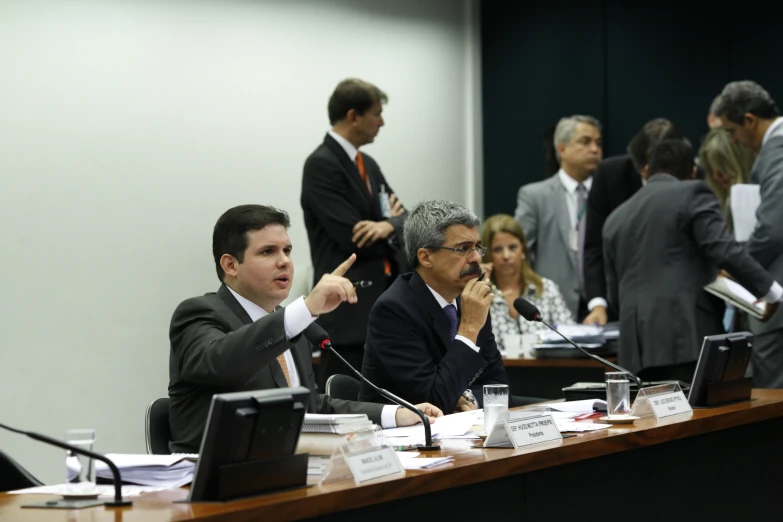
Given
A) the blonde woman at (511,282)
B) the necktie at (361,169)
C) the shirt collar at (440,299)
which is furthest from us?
the blonde woman at (511,282)

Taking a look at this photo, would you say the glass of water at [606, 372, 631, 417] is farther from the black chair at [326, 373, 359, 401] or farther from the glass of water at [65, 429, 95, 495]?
the glass of water at [65, 429, 95, 495]

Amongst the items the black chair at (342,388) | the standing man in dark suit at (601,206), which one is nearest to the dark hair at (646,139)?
the standing man in dark suit at (601,206)

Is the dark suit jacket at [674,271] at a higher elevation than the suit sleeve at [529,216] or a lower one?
lower

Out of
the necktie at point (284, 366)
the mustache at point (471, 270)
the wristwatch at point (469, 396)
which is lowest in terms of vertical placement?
the wristwatch at point (469, 396)

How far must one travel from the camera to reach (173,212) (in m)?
5.70

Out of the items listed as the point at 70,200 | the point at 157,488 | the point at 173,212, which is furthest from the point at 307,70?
the point at 157,488

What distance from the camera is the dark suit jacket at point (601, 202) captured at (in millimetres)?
5695

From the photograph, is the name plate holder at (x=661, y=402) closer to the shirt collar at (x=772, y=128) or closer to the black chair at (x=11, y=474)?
the black chair at (x=11, y=474)

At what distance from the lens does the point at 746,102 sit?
4.80m

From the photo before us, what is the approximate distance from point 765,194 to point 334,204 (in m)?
1.87

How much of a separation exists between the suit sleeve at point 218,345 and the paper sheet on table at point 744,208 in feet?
10.3

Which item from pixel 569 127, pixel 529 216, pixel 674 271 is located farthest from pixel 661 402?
pixel 569 127

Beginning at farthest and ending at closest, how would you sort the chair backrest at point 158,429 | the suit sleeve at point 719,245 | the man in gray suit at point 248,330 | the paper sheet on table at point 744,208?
the paper sheet on table at point 744,208, the suit sleeve at point 719,245, the chair backrest at point 158,429, the man in gray suit at point 248,330

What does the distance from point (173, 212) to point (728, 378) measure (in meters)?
3.30
